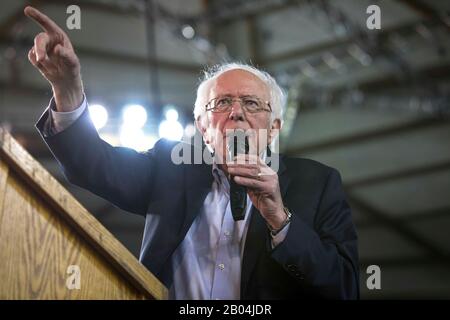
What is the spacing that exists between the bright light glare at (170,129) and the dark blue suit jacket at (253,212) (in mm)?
5027

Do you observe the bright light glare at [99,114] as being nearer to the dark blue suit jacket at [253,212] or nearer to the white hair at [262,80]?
the white hair at [262,80]

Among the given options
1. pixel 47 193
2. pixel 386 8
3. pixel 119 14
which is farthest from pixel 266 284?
pixel 119 14

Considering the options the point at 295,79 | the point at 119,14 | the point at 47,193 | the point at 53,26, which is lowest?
the point at 47,193

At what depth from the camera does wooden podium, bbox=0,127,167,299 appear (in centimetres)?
104

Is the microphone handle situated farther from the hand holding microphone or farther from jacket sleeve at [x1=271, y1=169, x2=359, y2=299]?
jacket sleeve at [x1=271, y1=169, x2=359, y2=299]

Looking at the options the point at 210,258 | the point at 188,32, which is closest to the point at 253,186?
the point at 210,258

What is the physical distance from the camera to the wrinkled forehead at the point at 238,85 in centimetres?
173

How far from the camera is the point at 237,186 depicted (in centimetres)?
135

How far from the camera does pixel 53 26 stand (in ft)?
4.00

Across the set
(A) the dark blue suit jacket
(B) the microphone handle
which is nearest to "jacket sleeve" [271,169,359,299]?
(A) the dark blue suit jacket

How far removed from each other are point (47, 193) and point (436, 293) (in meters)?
8.85

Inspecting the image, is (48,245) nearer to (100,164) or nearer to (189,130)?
(100,164)

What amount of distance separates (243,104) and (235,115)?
0.09 meters

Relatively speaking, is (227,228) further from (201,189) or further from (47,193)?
(47,193)
